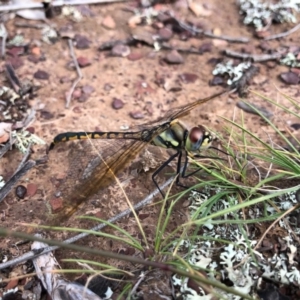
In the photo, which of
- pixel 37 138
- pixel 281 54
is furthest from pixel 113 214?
pixel 281 54

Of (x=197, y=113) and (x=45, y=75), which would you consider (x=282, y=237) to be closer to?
(x=197, y=113)

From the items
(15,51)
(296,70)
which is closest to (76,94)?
(15,51)

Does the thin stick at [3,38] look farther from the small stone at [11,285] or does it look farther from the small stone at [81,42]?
the small stone at [11,285]

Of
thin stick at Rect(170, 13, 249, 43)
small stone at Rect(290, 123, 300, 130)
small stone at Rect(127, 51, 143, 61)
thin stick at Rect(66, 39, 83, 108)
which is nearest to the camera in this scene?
small stone at Rect(290, 123, 300, 130)

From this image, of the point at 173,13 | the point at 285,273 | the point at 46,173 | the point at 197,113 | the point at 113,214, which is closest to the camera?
the point at 285,273

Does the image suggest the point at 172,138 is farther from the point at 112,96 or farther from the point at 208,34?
the point at 208,34

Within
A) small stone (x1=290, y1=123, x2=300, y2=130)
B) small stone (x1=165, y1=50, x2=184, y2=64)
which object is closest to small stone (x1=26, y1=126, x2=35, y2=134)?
small stone (x1=165, y1=50, x2=184, y2=64)

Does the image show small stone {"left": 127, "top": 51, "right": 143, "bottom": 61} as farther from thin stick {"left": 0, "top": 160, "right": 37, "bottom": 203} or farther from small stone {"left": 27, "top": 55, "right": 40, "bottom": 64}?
thin stick {"left": 0, "top": 160, "right": 37, "bottom": 203}
